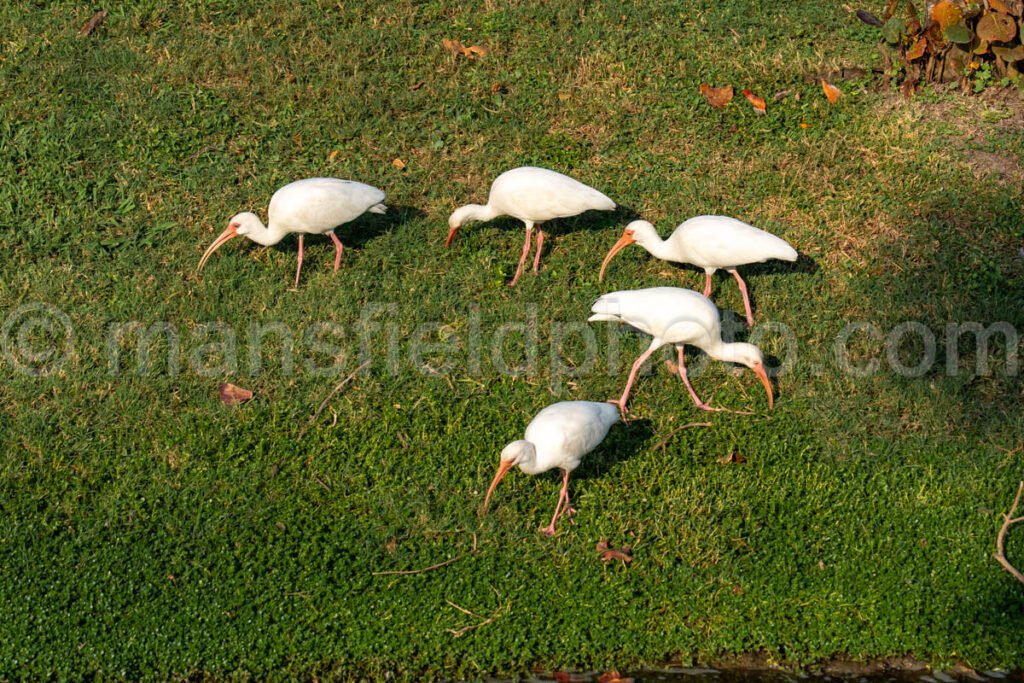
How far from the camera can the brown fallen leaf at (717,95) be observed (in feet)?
27.1

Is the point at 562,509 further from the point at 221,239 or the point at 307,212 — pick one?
the point at 221,239

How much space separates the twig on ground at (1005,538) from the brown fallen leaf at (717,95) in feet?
12.0

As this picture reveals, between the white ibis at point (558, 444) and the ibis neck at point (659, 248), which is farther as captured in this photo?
the ibis neck at point (659, 248)

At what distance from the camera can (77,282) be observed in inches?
263

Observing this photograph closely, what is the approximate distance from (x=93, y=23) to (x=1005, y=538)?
281 inches

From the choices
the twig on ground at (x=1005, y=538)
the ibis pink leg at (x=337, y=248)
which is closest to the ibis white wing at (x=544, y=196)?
the ibis pink leg at (x=337, y=248)

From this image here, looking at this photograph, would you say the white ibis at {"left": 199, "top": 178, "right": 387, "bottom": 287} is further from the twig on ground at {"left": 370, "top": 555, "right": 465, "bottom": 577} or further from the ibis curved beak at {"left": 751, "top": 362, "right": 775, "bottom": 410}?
the ibis curved beak at {"left": 751, "top": 362, "right": 775, "bottom": 410}

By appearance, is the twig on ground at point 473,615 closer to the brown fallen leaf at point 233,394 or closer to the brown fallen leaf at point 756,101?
the brown fallen leaf at point 233,394

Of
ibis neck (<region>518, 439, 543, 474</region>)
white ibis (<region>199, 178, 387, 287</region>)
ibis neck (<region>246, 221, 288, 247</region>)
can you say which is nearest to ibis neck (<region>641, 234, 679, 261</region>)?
white ibis (<region>199, 178, 387, 287</region>)

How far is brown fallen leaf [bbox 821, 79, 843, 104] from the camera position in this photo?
827cm

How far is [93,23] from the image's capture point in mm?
8703

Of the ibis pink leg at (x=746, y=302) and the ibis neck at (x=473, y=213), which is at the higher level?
the ibis neck at (x=473, y=213)

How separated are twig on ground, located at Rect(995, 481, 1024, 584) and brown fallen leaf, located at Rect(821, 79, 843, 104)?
11.7 feet

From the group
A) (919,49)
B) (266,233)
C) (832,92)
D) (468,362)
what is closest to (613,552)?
(468,362)
